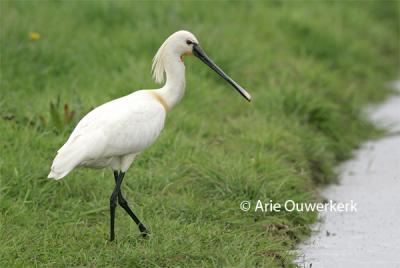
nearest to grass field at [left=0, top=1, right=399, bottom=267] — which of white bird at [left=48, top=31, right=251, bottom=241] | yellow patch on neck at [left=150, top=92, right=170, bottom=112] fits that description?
white bird at [left=48, top=31, right=251, bottom=241]

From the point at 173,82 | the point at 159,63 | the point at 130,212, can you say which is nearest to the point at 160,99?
the point at 173,82

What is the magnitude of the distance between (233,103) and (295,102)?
561 mm

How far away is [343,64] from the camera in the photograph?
1013 cm

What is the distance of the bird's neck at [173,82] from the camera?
19.8ft

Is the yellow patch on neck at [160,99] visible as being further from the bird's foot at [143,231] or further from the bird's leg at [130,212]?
the bird's foot at [143,231]

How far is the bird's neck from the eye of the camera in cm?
602

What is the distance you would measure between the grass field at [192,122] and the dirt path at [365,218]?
6.3 inches

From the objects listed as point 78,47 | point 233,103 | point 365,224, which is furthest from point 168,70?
point 78,47

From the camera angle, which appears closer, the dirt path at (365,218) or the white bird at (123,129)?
the white bird at (123,129)

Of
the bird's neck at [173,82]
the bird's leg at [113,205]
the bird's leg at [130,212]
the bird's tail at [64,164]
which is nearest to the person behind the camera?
the bird's tail at [64,164]

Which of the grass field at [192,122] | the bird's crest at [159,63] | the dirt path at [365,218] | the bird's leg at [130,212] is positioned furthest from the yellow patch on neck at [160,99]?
the dirt path at [365,218]

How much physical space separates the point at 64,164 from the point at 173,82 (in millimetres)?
1024

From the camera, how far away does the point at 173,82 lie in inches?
237

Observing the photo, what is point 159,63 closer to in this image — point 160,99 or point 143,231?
point 160,99
